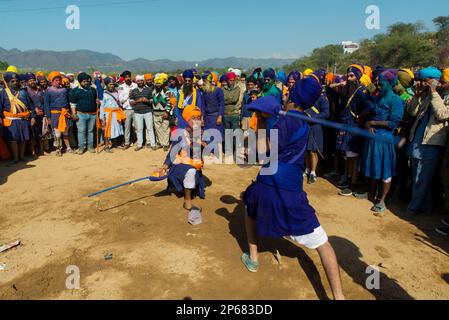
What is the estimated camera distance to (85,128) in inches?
335

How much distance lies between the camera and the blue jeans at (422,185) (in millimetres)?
4668

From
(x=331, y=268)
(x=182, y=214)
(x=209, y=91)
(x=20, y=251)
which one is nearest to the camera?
(x=331, y=268)

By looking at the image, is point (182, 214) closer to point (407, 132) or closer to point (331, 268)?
point (331, 268)

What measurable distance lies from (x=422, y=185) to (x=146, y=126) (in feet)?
22.3

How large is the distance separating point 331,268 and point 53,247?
3323mm

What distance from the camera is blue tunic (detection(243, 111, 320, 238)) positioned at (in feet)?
8.93

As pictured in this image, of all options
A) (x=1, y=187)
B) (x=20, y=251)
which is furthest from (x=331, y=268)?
(x=1, y=187)

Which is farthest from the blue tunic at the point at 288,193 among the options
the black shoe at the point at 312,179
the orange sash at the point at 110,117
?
the orange sash at the point at 110,117

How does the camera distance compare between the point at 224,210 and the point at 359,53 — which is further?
the point at 359,53

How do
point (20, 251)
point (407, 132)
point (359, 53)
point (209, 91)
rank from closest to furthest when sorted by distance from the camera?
1. point (20, 251)
2. point (407, 132)
3. point (209, 91)
4. point (359, 53)

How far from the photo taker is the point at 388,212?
4.94m

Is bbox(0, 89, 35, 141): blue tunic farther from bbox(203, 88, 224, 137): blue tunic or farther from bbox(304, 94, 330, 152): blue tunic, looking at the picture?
bbox(304, 94, 330, 152): blue tunic

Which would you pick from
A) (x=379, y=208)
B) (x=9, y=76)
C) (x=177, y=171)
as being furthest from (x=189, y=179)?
(x=9, y=76)
